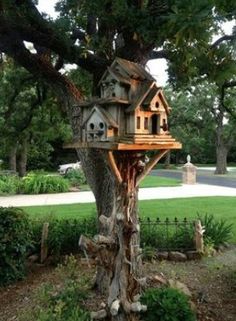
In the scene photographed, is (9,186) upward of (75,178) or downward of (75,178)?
downward

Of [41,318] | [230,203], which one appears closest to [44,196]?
[230,203]

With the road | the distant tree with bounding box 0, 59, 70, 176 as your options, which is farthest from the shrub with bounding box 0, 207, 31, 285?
the road

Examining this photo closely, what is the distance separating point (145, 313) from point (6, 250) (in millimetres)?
2964

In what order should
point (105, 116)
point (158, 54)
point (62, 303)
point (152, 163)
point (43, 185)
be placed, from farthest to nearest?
point (43, 185)
point (158, 54)
point (62, 303)
point (152, 163)
point (105, 116)

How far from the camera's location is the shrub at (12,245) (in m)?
6.98

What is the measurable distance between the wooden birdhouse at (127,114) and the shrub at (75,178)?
18.1 metres

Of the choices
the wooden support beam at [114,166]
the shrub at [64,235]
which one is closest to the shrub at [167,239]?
the shrub at [64,235]

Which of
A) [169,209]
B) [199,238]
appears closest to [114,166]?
[199,238]

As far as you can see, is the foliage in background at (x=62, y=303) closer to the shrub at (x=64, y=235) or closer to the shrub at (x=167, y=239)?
the shrub at (x=64, y=235)

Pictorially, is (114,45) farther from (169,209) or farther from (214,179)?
(214,179)

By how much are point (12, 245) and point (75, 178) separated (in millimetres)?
16065

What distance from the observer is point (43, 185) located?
19.7 meters

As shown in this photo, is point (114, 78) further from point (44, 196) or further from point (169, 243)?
point (44, 196)

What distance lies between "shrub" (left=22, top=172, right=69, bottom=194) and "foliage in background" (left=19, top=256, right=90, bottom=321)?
13089mm
